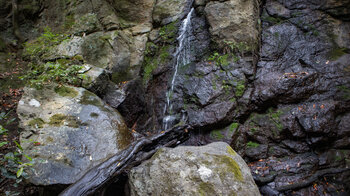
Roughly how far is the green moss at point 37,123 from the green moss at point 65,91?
35.7 inches

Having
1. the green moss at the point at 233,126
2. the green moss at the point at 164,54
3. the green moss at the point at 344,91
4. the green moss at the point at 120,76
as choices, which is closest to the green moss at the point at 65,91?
the green moss at the point at 120,76

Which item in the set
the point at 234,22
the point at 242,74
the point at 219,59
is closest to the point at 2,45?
the point at 219,59

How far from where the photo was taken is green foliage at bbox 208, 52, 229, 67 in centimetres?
610

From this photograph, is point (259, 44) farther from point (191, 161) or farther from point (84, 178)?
point (84, 178)

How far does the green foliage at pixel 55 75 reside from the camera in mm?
4793

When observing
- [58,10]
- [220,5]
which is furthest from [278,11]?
[58,10]

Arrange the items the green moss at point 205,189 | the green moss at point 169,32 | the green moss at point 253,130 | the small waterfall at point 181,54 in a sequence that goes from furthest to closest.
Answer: the green moss at point 169,32, the small waterfall at point 181,54, the green moss at point 253,130, the green moss at point 205,189

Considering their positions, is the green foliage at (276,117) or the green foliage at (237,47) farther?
the green foliage at (237,47)

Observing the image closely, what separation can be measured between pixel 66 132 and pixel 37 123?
62cm

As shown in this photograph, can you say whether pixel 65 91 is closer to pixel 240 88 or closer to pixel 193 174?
pixel 193 174

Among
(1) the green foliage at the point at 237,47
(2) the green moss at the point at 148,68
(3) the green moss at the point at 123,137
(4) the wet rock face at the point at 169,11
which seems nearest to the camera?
(3) the green moss at the point at 123,137

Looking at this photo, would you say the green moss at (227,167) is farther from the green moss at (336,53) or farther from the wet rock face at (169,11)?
the wet rock face at (169,11)

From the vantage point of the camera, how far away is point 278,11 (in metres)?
6.84

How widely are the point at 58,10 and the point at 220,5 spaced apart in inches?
290
